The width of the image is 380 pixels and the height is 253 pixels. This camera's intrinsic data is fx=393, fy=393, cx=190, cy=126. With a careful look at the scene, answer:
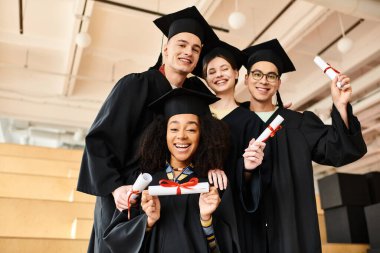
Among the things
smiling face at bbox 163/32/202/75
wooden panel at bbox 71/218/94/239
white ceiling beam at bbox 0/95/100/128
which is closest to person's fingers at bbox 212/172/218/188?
smiling face at bbox 163/32/202/75

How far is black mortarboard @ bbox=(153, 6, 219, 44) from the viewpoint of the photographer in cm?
222

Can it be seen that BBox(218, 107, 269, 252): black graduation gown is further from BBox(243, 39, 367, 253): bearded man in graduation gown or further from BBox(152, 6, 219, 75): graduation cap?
BBox(152, 6, 219, 75): graduation cap

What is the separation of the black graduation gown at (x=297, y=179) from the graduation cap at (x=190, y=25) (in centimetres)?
61

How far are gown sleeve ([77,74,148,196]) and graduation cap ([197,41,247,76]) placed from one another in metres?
0.50

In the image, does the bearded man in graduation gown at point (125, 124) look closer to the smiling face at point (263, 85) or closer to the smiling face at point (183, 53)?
the smiling face at point (183, 53)

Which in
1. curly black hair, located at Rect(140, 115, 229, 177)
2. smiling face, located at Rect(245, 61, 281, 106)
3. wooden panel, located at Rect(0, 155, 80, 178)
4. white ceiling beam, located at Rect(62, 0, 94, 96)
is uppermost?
white ceiling beam, located at Rect(62, 0, 94, 96)

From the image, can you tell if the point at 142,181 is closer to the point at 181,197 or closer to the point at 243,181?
the point at 181,197

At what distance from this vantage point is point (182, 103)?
188 centimetres

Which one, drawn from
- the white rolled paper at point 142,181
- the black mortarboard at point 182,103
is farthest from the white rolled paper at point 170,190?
the black mortarboard at point 182,103

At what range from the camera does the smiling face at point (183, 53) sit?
6.84 ft

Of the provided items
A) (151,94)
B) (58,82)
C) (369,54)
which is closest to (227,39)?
(369,54)

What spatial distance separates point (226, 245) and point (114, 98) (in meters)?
0.91

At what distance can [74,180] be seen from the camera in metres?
5.30

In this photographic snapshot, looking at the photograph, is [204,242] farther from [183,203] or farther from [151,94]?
[151,94]
